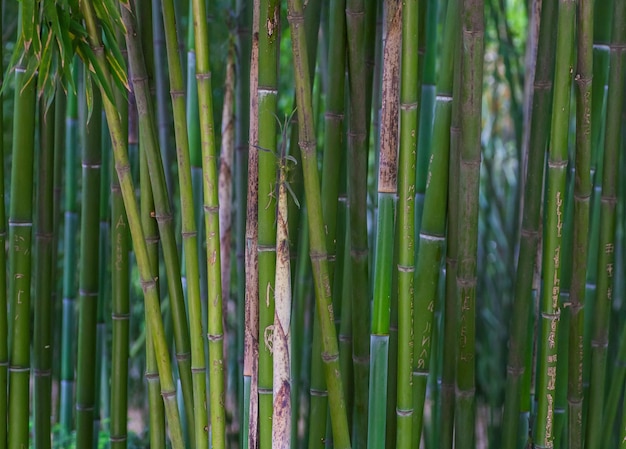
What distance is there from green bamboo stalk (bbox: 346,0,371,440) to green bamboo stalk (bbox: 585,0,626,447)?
38cm

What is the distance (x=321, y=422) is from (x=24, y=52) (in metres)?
0.72

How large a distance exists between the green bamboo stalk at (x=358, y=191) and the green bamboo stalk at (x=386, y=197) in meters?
0.12

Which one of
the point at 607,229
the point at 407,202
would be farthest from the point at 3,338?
the point at 607,229

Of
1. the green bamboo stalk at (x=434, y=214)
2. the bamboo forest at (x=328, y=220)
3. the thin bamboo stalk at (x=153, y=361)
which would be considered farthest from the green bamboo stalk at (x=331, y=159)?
the thin bamboo stalk at (x=153, y=361)

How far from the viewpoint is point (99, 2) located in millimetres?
978

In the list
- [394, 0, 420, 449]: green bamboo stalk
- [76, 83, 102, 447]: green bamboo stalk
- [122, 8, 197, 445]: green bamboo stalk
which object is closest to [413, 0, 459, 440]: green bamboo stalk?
[394, 0, 420, 449]: green bamboo stalk

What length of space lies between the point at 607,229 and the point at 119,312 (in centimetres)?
82

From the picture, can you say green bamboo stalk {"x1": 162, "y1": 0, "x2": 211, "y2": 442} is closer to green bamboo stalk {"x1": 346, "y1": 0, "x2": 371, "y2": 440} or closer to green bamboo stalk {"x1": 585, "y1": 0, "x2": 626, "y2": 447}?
green bamboo stalk {"x1": 346, "y1": 0, "x2": 371, "y2": 440}

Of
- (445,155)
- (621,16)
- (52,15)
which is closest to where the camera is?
(52,15)

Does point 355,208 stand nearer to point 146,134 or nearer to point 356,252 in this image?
point 356,252

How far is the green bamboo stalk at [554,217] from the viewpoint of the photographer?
3.28 feet

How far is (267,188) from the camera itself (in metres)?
0.94

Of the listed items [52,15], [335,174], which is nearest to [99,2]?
[52,15]

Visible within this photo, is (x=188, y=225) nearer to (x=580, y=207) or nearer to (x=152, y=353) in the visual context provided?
(x=152, y=353)
